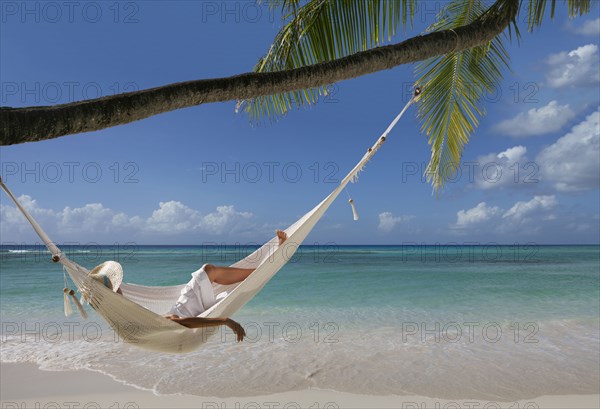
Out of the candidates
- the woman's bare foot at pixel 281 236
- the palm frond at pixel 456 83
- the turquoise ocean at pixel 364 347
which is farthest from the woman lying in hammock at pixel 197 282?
the palm frond at pixel 456 83

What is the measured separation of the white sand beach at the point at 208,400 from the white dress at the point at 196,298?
849mm

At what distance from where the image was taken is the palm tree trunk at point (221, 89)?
1047mm

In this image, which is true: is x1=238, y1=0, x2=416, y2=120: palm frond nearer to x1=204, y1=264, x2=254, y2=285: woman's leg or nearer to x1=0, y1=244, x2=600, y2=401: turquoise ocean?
x1=204, y1=264, x2=254, y2=285: woman's leg

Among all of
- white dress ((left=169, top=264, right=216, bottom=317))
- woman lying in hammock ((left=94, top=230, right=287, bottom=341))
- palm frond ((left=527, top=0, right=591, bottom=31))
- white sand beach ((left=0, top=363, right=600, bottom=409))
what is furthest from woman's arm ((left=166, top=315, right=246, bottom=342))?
palm frond ((left=527, top=0, right=591, bottom=31))

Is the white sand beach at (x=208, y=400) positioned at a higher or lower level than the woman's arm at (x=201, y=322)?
lower

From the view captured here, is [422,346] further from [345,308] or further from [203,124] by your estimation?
[203,124]

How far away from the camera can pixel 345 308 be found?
6.01 m

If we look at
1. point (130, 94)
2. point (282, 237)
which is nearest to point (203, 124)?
point (282, 237)

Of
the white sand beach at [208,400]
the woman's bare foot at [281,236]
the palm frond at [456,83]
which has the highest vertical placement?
the palm frond at [456,83]

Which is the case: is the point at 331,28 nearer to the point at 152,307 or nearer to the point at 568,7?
the point at 568,7

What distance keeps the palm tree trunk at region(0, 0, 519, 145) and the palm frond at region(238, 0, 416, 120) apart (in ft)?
1.37

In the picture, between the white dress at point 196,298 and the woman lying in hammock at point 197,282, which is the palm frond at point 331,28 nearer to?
the woman lying in hammock at point 197,282

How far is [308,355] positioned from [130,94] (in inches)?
110

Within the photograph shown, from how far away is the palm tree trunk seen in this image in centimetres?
105
